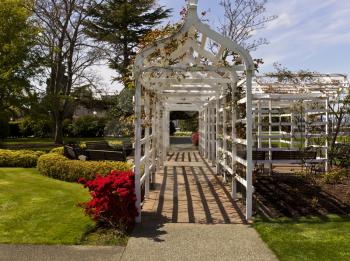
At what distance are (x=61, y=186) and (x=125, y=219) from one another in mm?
3899

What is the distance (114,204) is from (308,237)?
2.65m

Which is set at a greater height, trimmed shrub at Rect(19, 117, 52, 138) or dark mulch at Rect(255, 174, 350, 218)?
trimmed shrub at Rect(19, 117, 52, 138)

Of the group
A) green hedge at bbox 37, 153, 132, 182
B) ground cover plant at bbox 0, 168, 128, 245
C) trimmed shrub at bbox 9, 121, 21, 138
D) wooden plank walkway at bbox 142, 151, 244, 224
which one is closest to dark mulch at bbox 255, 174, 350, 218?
wooden plank walkway at bbox 142, 151, 244, 224

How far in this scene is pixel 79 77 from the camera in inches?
1084

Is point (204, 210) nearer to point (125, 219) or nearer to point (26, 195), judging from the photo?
point (125, 219)

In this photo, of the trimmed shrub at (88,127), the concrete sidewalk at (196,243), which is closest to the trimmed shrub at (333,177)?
the concrete sidewalk at (196,243)

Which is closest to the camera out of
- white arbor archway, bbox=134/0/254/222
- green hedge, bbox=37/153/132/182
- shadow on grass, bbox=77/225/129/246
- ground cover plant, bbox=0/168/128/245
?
shadow on grass, bbox=77/225/129/246

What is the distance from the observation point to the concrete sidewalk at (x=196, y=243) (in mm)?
4594

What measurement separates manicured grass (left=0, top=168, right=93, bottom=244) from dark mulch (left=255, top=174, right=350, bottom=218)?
3094 millimetres

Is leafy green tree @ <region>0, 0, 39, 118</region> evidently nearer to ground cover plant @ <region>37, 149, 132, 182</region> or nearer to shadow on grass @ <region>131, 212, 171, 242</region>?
ground cover plant @ <region>37, 149, 132, 182</region>

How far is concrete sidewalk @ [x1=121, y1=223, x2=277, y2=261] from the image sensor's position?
181 inches

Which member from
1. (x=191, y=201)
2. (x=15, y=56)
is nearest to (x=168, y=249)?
(x=191, y=201)

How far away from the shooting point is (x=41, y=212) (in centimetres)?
664

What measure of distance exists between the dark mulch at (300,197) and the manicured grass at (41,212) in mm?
3094
